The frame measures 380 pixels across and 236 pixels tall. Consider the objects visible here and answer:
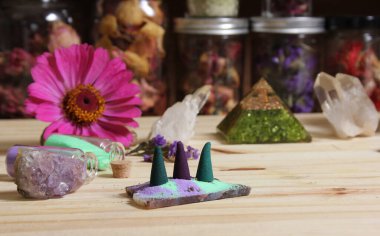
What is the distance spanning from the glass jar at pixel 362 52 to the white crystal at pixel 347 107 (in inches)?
7.3

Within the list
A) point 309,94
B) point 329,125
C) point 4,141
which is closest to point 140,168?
point 4,141

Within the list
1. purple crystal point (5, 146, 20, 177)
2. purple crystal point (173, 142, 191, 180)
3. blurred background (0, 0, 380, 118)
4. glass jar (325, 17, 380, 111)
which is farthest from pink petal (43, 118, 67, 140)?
glass jar (325, 17, 380, 111)

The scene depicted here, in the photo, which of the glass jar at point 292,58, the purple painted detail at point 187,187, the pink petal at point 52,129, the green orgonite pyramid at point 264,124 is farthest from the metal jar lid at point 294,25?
the purple painted detail at point 187,187

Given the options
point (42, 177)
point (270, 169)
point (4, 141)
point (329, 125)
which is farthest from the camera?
point (329, 125)

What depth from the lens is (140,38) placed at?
1429 mm

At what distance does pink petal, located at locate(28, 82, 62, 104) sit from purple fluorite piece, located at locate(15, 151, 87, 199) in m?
0.23

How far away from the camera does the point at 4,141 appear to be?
1.20 m

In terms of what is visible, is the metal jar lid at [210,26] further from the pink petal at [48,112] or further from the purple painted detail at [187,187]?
the purple painted detail at [187,187]

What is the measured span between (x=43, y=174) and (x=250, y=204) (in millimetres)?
226

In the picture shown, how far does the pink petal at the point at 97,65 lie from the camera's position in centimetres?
109

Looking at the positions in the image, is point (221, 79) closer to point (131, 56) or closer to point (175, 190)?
point (131, 56)

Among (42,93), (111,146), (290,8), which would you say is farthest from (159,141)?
(290,8)

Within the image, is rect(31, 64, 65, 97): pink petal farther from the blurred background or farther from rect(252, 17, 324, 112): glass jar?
rect(252, 17, 324, 112): glass jar

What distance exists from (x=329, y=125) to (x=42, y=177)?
0.64m
